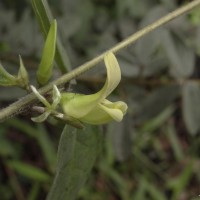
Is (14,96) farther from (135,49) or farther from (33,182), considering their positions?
(33,182)

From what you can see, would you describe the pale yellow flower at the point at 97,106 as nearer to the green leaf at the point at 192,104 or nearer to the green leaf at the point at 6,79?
the green leaf at the point at 6,79

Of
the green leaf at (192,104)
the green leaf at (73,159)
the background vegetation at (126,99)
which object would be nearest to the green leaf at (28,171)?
the background vegetation at (126,99)

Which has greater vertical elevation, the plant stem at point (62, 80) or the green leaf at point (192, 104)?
the green leaf at point (192, 104)

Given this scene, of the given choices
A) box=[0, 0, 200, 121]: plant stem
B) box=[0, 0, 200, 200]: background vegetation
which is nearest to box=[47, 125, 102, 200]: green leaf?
box=[0, 0, 200, 121]: plant stem

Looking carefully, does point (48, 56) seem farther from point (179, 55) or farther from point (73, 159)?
point (179, 55)

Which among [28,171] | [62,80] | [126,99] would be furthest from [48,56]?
[28,171]

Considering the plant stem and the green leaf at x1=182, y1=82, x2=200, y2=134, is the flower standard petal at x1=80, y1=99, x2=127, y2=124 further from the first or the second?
the green leaf at x1=182, y1=82, x2=200, y2=134
